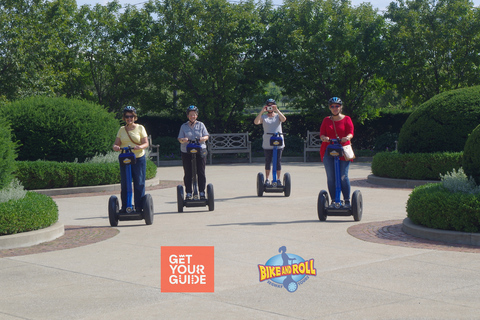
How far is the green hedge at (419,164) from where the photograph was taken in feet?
47.0

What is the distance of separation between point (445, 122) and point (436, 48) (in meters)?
10.2

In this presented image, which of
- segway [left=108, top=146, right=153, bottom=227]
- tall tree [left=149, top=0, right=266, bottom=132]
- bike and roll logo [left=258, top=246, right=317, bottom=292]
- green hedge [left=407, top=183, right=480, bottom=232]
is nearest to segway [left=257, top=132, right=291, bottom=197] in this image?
segway [left=108, top=146, right=153, bottom=227]

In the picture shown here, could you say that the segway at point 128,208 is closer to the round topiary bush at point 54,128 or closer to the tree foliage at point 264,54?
the round topiary bush at point 54,128

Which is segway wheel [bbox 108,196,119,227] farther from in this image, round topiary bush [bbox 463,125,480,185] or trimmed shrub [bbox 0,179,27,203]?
round topiary bush [bbox 463,125,480,185]

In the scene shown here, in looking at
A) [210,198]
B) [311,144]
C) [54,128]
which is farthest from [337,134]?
[311,144]

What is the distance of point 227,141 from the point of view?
24.8m

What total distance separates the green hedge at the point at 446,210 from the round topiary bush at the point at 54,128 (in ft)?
30.1

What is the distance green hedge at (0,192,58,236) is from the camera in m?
8.22

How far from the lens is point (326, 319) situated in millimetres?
4934

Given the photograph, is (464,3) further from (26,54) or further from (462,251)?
(462,251)

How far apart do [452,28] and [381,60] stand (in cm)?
289

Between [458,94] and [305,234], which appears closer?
[305,234]

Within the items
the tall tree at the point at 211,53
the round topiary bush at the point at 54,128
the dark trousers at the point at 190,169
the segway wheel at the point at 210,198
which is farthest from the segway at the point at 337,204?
the tall tree at the point at 211,53

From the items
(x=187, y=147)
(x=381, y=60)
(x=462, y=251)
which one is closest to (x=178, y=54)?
(x=381, y=60)
